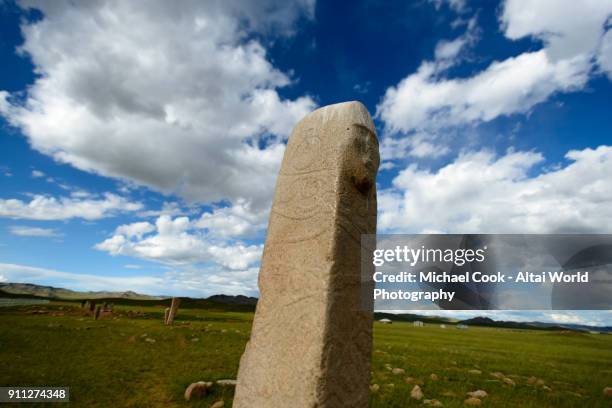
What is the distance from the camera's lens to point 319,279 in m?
3.90

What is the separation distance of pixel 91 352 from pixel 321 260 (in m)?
8.74

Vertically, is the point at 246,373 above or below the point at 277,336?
below

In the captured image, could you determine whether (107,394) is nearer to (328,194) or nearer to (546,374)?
(328,194)

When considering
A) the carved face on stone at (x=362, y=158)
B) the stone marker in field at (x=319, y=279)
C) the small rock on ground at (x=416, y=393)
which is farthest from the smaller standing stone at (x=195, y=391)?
the carved face on stone at (x=362, y=158)

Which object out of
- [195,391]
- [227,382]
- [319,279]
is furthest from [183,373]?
[319,279]

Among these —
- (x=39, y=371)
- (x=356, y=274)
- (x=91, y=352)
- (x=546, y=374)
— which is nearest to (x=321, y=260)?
(x=356, y=274)

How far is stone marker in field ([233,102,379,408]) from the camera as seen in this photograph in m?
3.74

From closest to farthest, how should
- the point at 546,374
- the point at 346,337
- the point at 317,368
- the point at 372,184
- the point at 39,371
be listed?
the point at 317,368 → the point at 346,337 → the point at 372,184 → the point at 39,371 → the point at 546,374

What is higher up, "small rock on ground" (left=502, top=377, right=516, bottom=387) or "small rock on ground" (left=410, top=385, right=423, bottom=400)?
"small rock on ground" (left=410, top=385, right=423, bottom=400)

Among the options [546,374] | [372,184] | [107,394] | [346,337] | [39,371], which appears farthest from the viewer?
[546,374]

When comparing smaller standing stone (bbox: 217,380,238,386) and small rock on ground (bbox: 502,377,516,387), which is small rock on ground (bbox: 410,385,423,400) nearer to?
small rock on ground (bbox: 502,377,516,387)

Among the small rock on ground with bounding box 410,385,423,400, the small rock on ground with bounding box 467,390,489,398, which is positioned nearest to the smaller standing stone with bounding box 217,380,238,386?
the small rock on ground with bounding box 410,385,423,400

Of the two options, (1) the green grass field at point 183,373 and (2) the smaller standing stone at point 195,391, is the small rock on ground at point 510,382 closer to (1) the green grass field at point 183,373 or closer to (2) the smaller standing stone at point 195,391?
(1) the green grass field at point 183,373

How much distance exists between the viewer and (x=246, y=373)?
442cm
